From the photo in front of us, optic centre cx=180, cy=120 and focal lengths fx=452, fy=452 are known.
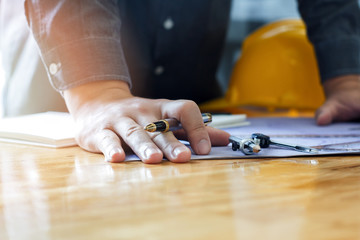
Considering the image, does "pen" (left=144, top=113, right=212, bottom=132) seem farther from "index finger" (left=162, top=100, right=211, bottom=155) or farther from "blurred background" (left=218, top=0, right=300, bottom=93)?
"blurred background" (left=218, top=0, right=300, bottom=93)

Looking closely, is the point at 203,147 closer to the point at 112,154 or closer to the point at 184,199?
the point at 112,154

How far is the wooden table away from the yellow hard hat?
954 mm

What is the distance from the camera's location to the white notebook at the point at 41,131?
842 millimetres

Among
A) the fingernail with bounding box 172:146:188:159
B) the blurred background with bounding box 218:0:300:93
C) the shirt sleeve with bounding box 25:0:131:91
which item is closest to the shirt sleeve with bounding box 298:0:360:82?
the blurred background with bounding box 218:0:300:93

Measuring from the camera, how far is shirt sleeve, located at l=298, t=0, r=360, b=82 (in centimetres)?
141

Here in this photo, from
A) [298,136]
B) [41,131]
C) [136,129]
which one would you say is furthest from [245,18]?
[136,129]

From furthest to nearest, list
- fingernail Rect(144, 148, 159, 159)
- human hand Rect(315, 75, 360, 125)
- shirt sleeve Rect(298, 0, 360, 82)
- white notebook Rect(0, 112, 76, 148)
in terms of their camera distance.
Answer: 1. shirt sleeve Rect(298, 0, 360, 82)
2. human hand Rect(315, 75, 360, 125)
3. white notebook Rect(0, 112, 76, 148)
4. fingernail Rect(144, 148, 159, 159)

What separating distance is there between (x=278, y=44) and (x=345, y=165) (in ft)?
3.65

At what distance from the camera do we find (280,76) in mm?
1634

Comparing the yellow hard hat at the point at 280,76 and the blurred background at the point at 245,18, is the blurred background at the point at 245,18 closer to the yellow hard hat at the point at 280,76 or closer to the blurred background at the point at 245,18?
the blurred background at the point at 245,18

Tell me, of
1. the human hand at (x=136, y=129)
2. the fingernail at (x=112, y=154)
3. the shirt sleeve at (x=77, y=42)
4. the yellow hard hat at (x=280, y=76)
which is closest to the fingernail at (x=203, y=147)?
the human hand at (x=136, y=129)

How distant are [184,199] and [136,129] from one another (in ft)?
0.87

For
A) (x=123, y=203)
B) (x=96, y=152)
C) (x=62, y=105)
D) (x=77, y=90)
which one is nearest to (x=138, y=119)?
(x=96, y=152)

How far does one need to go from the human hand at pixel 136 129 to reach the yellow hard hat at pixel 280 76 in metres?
0.88
